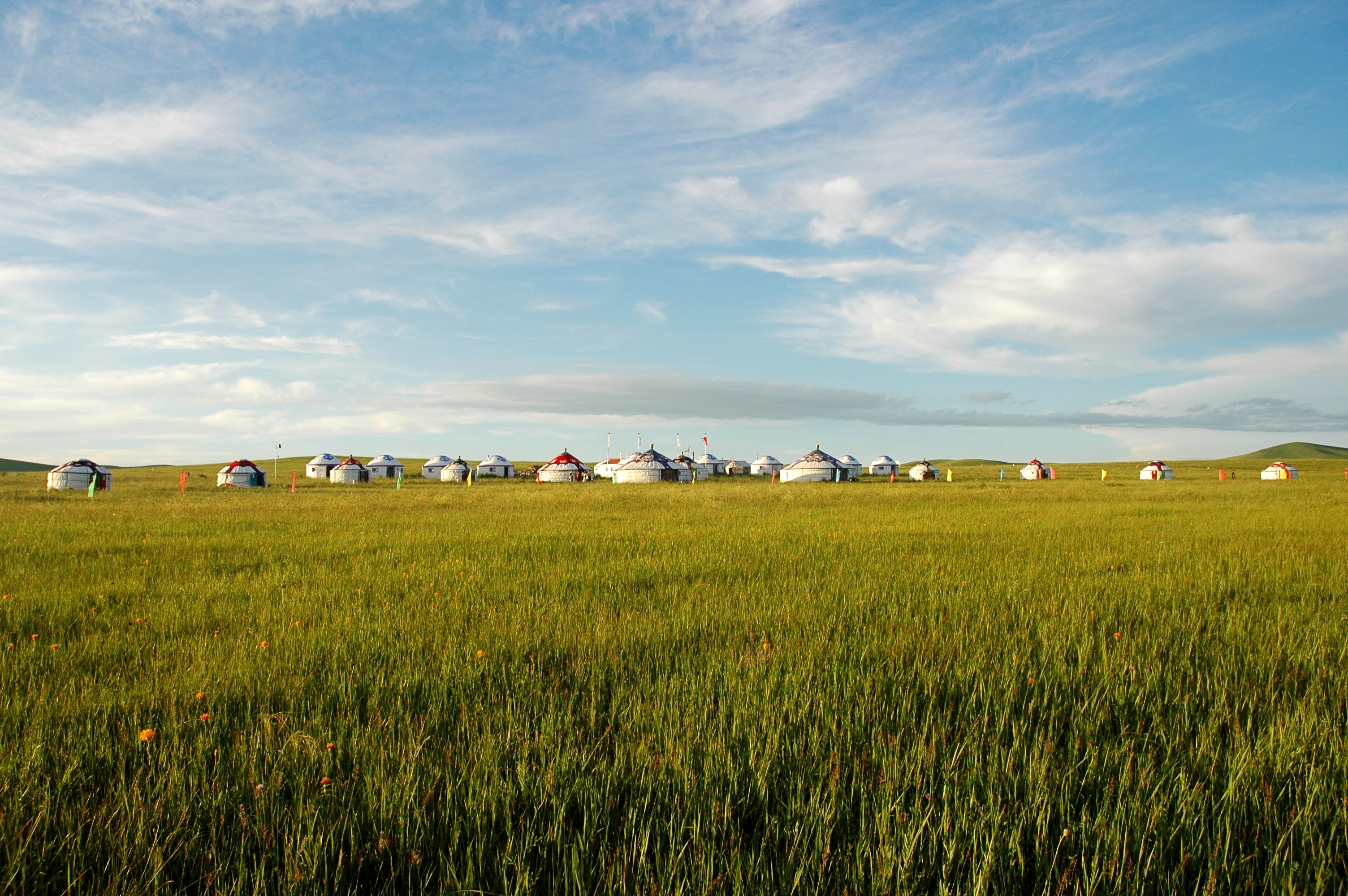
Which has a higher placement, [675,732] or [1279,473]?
[1279,473]

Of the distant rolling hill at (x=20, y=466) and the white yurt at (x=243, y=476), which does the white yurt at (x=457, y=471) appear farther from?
the distant rolling hill at (x=20, y=466)

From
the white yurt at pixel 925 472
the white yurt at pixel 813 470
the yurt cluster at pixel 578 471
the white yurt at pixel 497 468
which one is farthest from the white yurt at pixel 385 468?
the white yurt at pixel 925 472

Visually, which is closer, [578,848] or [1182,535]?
[578,848]

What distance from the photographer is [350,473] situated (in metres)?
72.0

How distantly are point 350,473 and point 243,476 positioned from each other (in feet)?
55.8

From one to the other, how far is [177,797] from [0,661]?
3.72 m

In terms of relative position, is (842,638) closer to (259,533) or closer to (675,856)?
(675,856)

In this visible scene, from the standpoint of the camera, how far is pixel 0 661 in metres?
5.17

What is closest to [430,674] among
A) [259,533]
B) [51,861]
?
[51,861]

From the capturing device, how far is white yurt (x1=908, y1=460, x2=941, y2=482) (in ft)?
266

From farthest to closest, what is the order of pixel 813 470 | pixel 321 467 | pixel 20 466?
pixel 20 466
pixel 321 467
pixel 813 470

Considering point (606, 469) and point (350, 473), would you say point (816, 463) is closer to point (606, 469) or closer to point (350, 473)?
point (606, 469)

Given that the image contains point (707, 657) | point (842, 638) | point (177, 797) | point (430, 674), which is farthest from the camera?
point (842, 638)

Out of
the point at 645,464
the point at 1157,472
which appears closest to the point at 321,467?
the point at 645,464
